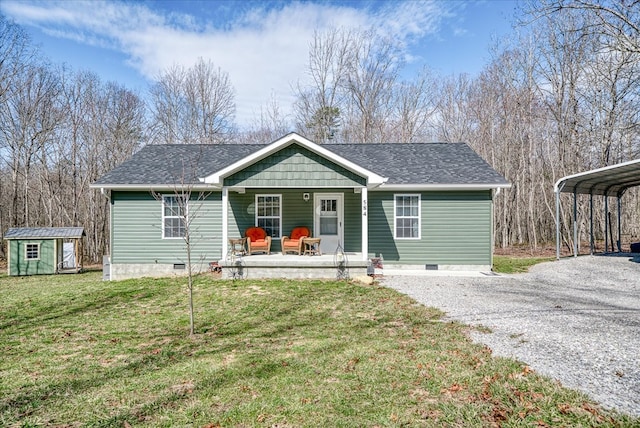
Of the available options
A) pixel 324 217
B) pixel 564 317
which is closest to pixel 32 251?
pixel 324 217

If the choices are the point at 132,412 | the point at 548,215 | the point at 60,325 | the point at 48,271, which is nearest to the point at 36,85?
the point at 48,271

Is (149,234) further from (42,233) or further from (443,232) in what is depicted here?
(443,232)

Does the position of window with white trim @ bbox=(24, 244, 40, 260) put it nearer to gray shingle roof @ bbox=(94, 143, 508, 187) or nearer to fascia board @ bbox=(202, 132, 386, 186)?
gray shingle roof @ bbox=(94, 143, 508, 187)

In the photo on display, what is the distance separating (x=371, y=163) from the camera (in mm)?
13055

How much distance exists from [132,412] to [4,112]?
77.7 ft

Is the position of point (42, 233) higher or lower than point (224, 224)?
lower

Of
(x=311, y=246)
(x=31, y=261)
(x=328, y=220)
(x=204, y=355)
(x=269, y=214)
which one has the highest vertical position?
(x=269, y=214)

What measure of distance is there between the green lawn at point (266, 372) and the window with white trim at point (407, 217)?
15.8 ft

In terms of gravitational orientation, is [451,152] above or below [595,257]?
above

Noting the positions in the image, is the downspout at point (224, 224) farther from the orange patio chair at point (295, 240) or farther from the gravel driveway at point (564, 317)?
the gravel driveway at point (564, 317)

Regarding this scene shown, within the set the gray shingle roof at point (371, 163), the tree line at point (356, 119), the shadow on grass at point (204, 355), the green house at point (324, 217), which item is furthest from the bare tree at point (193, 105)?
the shadow on grass at point (204, 355)

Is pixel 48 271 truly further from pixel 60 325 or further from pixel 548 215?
pixel 548 215

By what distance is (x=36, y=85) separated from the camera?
1969 cm

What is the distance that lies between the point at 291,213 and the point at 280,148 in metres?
2.91
